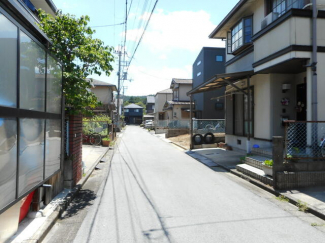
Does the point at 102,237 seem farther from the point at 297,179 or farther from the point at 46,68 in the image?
the point at 297,179

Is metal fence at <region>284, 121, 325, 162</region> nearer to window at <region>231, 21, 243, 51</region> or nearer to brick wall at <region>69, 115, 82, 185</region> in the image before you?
brick wall at <region>69, 115, 82, 185</region>

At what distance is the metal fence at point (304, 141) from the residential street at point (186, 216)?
55.1 inches

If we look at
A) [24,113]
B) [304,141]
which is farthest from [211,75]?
[24,113]

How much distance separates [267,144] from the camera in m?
10.1

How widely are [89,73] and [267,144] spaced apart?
731cm

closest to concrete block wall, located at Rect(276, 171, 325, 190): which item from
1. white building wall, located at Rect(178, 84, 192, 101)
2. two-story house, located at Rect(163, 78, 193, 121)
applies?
two-story house, located at Rect(163, 78, 193, 121)

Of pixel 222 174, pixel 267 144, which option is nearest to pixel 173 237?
pixel 222 174

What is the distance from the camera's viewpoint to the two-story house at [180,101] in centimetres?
3619

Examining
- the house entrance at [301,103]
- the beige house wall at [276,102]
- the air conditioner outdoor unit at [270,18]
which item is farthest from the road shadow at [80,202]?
the air conditioner outdoor unit at [270,18]

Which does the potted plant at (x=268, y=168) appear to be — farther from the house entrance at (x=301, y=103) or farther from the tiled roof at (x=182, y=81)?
the tiled roof at (x=182, y=81)

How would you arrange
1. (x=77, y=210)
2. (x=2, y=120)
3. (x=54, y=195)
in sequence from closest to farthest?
(x=2, y=120), (x=77, y=210), (x=54, y=195)

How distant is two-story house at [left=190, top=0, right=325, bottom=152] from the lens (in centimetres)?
745

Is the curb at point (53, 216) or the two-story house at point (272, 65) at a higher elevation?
the two-story house at point (272, 65)

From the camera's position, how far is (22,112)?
11.9ft
